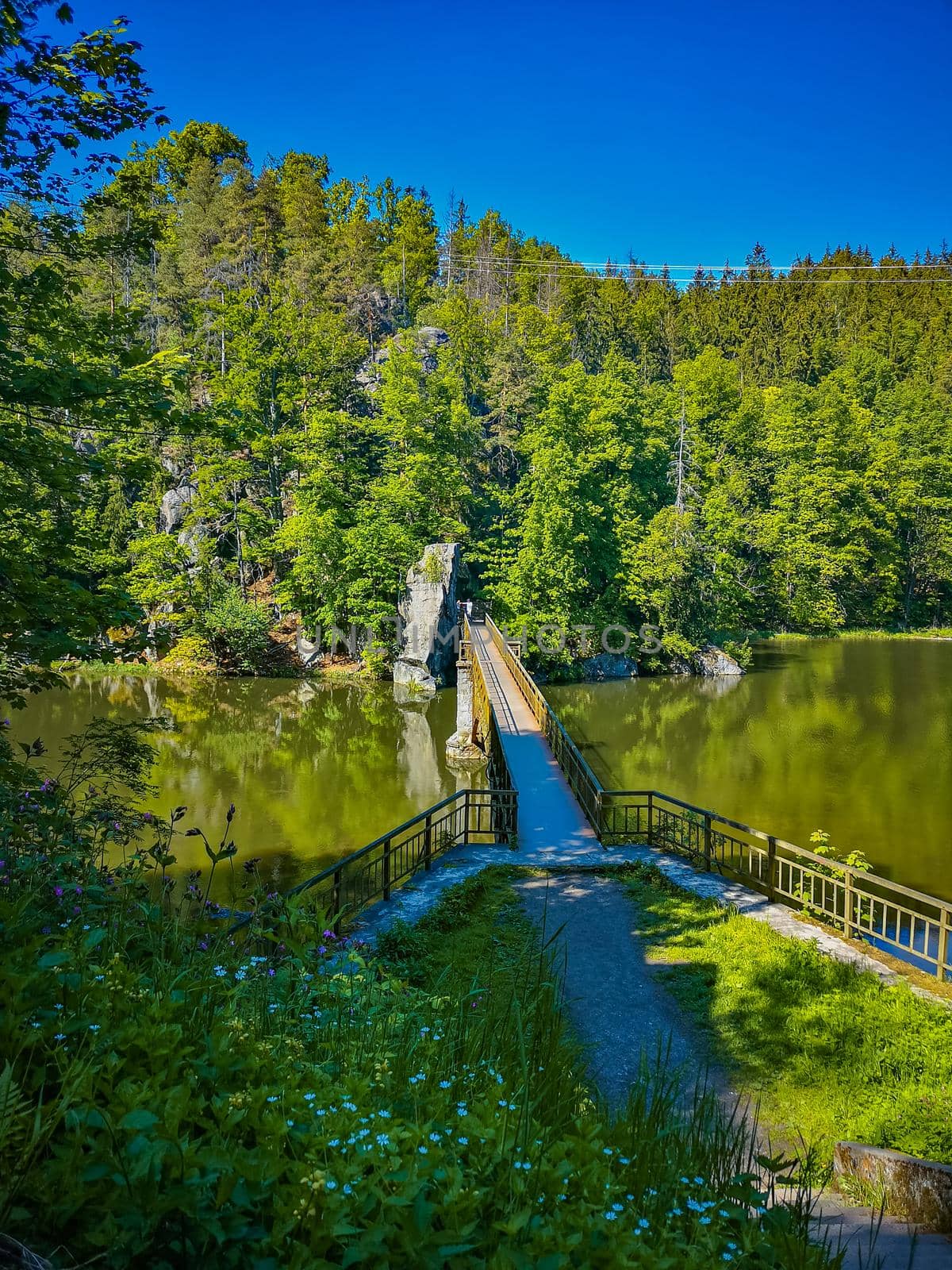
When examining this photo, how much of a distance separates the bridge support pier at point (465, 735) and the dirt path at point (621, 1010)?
36.8 ft

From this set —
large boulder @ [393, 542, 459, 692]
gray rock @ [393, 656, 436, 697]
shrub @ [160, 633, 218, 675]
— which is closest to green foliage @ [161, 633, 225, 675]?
shrub @ [160, 633, 218, 675]

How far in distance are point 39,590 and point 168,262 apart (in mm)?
48951

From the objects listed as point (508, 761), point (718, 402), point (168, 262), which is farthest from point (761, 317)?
point (508, 761)

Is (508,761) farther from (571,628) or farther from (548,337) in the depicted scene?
(548,337)

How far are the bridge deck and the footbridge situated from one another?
3 cm

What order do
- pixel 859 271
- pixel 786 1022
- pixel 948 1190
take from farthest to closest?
pixel 859 271 < pixel 786 1022 < pixel 948 1190

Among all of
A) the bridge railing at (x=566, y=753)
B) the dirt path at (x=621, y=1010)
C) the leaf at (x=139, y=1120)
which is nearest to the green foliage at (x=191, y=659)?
the bridge railing at (x=566, y=753)

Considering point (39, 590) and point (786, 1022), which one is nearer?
point (39, 590)

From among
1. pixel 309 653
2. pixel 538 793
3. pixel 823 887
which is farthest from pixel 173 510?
pixel 823 887

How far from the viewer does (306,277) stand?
153ft

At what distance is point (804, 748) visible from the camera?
21.9m

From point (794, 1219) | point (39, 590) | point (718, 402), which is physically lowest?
point (794, 1219)

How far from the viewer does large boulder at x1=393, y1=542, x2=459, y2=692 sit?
3092 cm

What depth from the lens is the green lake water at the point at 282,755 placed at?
15.4 meters
